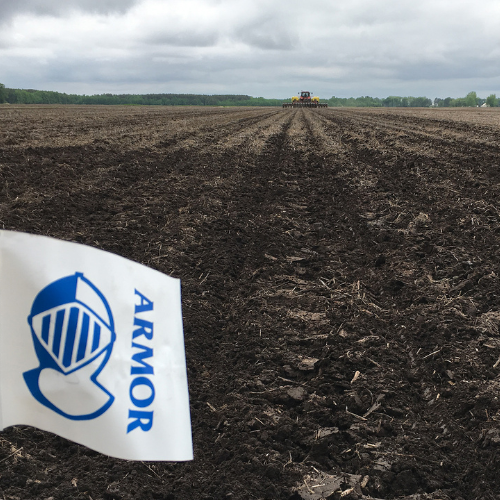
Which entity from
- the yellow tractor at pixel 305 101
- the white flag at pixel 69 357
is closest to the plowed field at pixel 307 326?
the white flag at pixel 69 357

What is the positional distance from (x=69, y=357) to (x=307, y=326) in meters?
2.91

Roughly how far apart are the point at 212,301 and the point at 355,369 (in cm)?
153

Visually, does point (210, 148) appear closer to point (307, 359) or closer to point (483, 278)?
point (483, 278)

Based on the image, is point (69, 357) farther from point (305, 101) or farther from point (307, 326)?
point (305, 101)

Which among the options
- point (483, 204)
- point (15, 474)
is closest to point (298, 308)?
point (15, 474)

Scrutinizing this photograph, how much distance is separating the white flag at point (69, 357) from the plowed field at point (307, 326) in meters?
1.26

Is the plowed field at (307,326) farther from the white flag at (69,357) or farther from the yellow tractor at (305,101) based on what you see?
the yellow tractor at (305,101)

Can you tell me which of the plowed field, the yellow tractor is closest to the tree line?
the yellow tractor

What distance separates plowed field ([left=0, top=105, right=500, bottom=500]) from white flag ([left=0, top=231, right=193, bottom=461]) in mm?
1256

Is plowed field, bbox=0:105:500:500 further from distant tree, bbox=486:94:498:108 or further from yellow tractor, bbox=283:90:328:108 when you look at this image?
distant tree, bbox=486:94:498:108

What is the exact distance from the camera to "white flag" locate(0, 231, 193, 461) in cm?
145

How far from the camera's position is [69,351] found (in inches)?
56.7

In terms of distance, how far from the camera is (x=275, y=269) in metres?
5.24

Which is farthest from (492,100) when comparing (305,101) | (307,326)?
(307,326)
